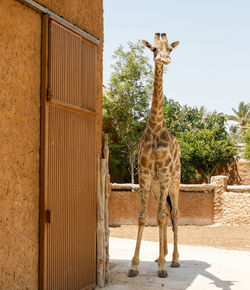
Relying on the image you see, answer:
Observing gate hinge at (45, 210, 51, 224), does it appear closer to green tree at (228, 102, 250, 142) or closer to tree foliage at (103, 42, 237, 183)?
tree foliage at (103, 42, 237, 183)

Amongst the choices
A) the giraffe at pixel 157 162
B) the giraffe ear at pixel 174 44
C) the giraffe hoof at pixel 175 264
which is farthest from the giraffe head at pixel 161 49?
the giraffe hoof at pixel 175 264

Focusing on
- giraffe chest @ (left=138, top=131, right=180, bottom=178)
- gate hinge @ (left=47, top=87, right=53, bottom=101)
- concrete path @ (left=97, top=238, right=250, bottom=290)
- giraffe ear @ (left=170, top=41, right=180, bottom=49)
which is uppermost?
giraffe ear @ (left=170, top=41, right=180, bottom=49)

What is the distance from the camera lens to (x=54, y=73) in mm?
4664

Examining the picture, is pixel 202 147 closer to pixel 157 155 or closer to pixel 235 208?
pixel 235 208

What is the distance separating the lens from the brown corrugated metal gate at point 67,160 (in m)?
4.49

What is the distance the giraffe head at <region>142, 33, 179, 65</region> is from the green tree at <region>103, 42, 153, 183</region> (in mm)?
14934

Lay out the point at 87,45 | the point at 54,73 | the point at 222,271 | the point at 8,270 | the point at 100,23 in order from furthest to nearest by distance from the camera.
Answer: the point at 222,271, the point at 100,23, the point at 87,45, the point at 54,73, the point at 8,270

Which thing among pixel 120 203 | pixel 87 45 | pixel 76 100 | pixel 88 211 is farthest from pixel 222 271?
pixel 120 203

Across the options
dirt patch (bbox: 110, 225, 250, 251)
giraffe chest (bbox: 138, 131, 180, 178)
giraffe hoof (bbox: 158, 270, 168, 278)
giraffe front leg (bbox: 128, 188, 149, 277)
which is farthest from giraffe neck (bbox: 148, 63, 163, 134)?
dirt patch (bbox: 110, 225, 250, 251)

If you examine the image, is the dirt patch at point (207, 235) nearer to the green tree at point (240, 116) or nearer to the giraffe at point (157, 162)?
the giraffe at point (157, 162)

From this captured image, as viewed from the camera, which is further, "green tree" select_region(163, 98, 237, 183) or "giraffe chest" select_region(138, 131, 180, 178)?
"green tree" select_region(163, 98, 237, 183)

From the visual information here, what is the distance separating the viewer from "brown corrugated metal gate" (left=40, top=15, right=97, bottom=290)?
449 centimetres

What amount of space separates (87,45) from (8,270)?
3149mm

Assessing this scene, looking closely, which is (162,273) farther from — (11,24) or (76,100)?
(11,24)
